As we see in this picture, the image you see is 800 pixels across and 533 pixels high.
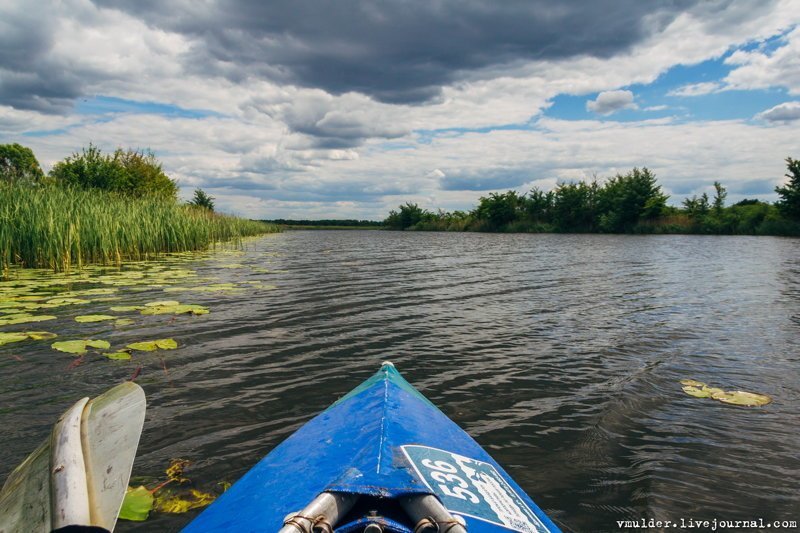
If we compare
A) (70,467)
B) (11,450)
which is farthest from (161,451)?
(70,467)

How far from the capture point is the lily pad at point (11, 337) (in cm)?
543

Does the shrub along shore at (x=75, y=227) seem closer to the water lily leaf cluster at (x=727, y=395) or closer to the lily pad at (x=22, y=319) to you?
the lily pad at (x=22, y=319)

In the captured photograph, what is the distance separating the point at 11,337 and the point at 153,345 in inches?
69.0

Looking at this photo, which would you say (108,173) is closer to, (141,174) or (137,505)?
(141,174)

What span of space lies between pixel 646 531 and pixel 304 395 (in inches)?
111

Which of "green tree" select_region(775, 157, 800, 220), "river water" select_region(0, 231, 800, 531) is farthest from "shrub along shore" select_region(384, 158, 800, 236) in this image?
"river water" select_region(0, 231, 800, 531)

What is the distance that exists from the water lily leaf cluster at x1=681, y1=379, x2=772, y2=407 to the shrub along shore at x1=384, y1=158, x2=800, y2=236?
45191 millimetres

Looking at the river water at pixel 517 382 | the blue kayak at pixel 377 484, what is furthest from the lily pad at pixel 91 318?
the blue kayak at pixel 377 484

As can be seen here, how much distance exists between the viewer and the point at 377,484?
1.56 m

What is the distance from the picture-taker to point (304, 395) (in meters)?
4.21

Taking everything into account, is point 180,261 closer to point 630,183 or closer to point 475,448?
point 475,448

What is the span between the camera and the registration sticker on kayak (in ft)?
5.55

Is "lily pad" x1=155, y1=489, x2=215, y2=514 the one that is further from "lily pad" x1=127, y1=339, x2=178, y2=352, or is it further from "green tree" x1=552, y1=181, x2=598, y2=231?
"green tree" x1=552, y1=181, x2=598, y2=231

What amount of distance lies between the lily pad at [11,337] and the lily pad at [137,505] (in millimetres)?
4119
